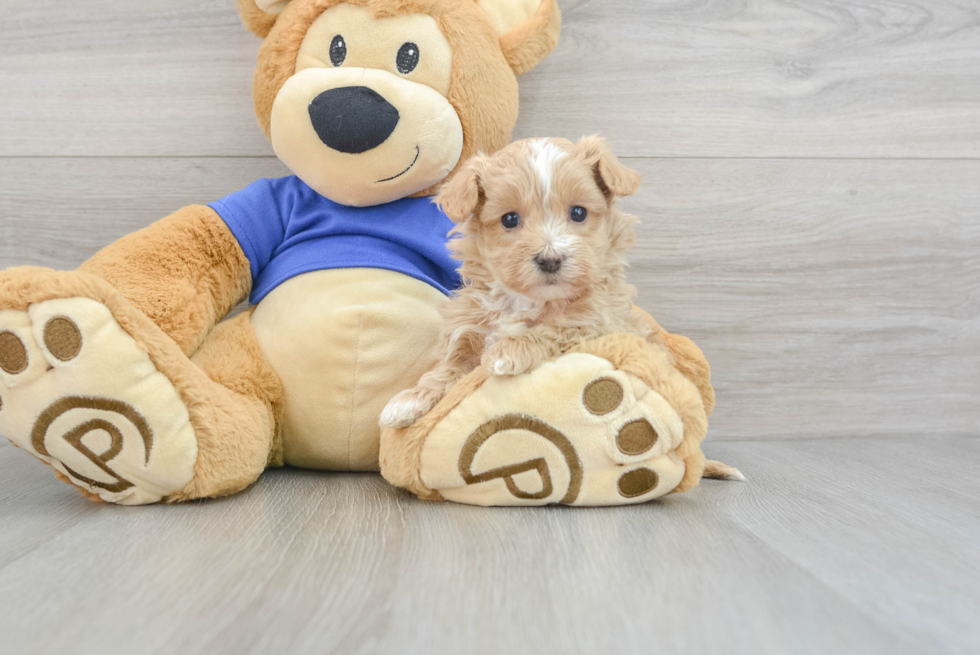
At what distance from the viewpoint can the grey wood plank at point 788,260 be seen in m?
1.25

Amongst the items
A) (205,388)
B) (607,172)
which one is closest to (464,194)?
(607,172)

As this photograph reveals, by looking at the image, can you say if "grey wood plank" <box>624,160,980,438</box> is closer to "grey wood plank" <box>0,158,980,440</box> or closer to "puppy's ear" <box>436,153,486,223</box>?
"grey wood plank" <box>0,158,980,440</box>

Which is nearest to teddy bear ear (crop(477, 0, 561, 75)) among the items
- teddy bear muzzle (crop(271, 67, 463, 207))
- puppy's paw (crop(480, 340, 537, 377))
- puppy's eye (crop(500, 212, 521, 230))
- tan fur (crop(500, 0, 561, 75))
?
tan fur (crop(500, 0, 561, 75))

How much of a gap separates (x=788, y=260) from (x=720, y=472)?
1.59ft

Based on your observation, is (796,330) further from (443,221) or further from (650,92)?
(443,221)

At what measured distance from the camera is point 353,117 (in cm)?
91

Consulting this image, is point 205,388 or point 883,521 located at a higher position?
point 205,388

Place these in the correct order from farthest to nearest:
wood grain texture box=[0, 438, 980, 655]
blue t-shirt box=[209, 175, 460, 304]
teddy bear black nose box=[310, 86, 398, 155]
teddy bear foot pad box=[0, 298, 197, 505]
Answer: blue t-shirt box=[209, 175, 460, 304], teddy bear black nose box=[310, 86, 398, 155], teddy bear foot pad box=[0, 298, 197, 505], wood grain texture box=[0, 438, 980, 655]

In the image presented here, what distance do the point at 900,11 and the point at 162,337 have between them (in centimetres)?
137

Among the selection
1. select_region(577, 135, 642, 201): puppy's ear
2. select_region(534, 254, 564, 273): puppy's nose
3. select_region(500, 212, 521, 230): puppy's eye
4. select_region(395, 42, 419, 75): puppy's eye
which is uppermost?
select_region(395, 42, 419, 75): puppy's eye

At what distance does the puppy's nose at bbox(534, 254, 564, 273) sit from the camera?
0.77 meters

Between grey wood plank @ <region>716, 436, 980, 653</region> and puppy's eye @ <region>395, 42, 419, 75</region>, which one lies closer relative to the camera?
grey wood plank @ <region>716, 436, 980, 653</region>

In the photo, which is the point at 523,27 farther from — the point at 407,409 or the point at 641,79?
the point at 407,409

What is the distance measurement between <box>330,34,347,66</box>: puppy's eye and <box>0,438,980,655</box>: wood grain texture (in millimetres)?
591
